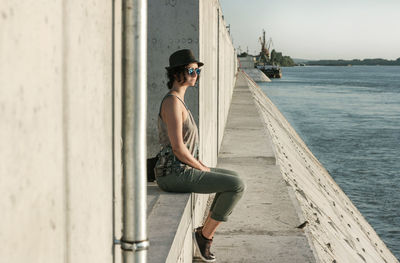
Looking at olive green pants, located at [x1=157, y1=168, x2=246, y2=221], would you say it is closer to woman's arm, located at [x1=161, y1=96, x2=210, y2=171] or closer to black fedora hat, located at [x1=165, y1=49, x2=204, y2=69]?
woman's arm, located at [x1=161, y1=96, x2=210, y2=171]

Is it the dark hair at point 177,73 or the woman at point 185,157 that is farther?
the dark hair at point 177,73

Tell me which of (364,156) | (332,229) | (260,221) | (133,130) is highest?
(133,130)

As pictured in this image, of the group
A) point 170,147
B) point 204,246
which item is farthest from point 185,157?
point 204,246

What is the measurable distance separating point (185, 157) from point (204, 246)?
2.80 feet

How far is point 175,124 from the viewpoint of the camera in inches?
153

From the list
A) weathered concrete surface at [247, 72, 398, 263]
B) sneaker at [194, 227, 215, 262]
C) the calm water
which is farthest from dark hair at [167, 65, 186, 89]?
the calm water

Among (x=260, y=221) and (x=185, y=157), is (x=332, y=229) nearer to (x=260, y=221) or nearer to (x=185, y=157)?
(x=260, y=221)

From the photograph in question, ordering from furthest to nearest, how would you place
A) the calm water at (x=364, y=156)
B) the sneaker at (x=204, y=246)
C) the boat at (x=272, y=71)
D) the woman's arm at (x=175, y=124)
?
the boat at (x=272, y=71)
the calm water at (x=364, y=156)
the sneaker at (x=204, y=246)
the woman's arm at (x=175, y=124)

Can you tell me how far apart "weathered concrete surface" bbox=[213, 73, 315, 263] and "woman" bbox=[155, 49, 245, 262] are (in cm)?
55
